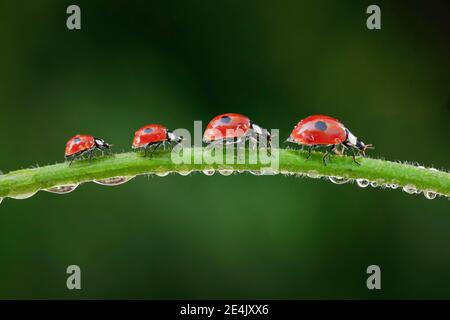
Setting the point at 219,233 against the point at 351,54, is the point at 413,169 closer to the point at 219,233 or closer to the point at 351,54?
the point at 219,233

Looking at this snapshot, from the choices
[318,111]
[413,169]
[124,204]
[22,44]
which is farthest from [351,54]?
[413,169]

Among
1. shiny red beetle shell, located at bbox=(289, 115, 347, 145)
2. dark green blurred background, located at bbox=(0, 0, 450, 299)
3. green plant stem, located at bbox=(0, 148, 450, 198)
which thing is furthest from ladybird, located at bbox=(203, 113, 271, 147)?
dark green blurred background, located at bbox=(0, 0, 450, 299)

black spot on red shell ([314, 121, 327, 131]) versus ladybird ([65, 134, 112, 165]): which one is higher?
black spot on red shell ([314, 121, 327, 131])

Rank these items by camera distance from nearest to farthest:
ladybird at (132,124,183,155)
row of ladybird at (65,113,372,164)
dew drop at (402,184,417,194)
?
dew drop at (402,184,417,194) < ladybird at (132,124,183,155) < row of ladybird at (65,113,372,164)

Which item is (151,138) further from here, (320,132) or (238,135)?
(320,132)

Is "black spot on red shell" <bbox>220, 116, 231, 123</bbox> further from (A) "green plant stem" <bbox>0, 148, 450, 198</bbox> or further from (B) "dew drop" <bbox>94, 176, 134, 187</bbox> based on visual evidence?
(B) "dew drop" <bbox>94, 176, 134, 187</bbox>

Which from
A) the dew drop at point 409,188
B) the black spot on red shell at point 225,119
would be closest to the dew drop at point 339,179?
the dew drop at point 409,188
